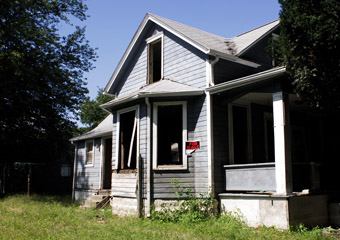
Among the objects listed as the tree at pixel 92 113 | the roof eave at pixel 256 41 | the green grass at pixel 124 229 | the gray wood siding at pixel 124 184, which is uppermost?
the tree at pixel 92 113

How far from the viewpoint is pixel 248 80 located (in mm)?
8977

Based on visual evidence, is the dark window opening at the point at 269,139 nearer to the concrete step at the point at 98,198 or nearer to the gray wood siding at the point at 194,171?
the gray wood siding at the point at 194,171

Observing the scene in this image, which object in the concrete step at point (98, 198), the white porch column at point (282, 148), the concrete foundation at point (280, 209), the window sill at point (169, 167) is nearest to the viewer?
the concrete foundation at point (280, 209)

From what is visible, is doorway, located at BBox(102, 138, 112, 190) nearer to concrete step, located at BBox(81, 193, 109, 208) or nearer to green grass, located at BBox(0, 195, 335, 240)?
concrete step, located at BBox(81, 193, 109, 208)

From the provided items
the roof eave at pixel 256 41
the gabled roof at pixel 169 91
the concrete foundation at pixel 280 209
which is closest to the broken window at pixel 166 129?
the gabled roof at pixel 169 91

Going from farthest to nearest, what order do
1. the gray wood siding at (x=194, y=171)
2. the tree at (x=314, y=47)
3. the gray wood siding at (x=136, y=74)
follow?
the gray wood siding at (x=136, y=74), the gray wood siding at (x=194, y=171), the tree at (x=314, y=47)

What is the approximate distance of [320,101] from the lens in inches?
282

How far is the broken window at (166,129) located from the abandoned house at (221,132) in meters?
0.03

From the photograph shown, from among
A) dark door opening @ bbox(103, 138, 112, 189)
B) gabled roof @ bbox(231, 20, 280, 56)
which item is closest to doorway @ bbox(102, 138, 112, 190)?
dark door opening @ bbox(103, 138, 112, 189)

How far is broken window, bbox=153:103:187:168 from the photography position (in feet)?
34.6

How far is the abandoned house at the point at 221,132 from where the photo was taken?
337 inches

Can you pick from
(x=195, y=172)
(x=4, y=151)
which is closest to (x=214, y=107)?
(x=195, y=172)

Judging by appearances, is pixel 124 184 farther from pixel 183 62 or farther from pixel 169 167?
pixel 183 62

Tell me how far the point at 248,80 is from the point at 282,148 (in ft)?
6.34
